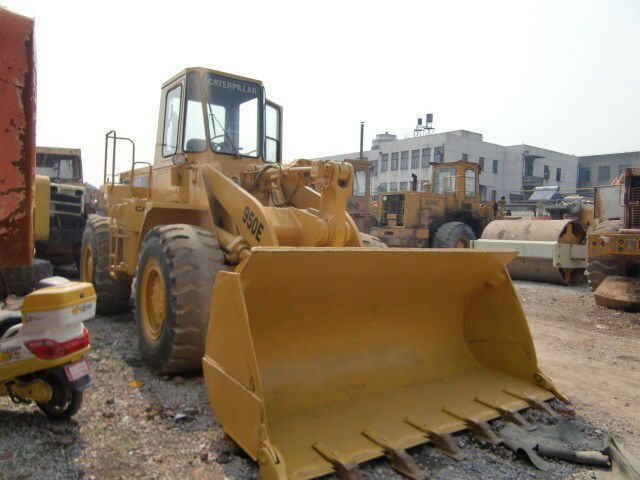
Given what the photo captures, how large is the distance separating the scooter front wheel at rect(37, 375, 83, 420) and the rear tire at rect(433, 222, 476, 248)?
476 inches

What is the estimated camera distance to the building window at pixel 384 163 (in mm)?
51375

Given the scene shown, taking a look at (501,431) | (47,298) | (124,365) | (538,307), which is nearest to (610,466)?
(501,431)

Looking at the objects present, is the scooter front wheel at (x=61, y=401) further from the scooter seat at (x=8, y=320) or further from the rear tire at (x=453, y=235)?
the rear tire at (x=453, y=235)

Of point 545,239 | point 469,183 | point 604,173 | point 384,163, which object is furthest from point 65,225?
point 604,173

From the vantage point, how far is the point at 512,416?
3.53 meters

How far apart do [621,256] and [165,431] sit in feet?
27.0

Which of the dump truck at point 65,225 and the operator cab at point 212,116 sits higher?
the operator cab at point 212,116

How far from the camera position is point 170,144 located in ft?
19.3

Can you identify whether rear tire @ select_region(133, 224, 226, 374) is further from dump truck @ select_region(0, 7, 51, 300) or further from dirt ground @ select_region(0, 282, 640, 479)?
dump truck @ select_region(0, 7, 51, 300)

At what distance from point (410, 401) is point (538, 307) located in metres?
6.15

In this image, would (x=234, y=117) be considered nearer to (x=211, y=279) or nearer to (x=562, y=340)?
(x=211, y=279)

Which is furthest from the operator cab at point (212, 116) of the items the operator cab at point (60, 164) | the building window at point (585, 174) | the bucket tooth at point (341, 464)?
the building window at point (585, 174)

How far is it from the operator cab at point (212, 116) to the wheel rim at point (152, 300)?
121cm

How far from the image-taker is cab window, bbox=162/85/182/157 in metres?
5.70
